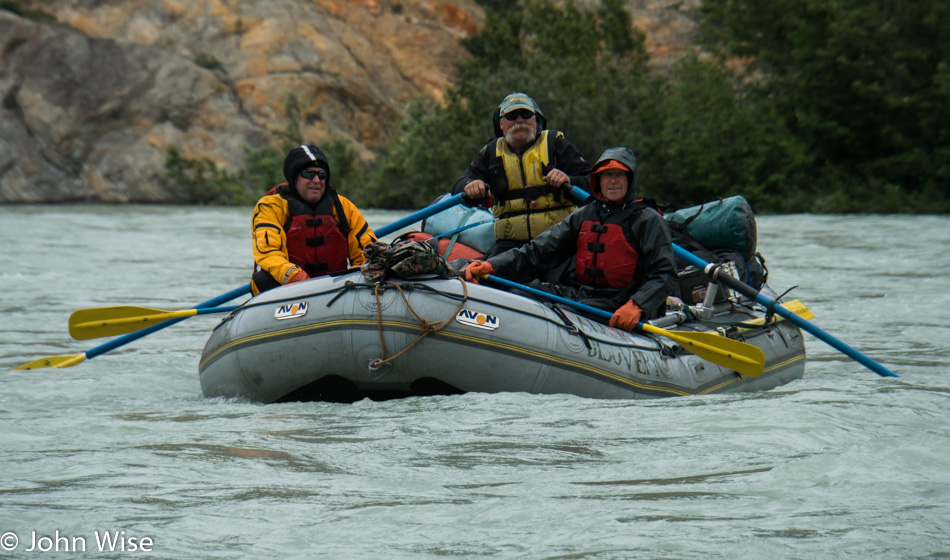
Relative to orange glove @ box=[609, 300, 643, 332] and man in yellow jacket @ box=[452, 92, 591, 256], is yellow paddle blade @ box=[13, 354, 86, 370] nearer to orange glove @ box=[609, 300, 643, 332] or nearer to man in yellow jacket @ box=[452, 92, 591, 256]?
man in yellow jacket @ box=[452, 92, 591, 256]

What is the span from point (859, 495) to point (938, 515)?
240 millimetres

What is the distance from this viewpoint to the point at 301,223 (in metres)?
4.95

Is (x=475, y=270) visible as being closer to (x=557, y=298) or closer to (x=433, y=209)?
(x=557, y=298)

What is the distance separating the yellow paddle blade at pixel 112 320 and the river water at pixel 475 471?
278 millimetres

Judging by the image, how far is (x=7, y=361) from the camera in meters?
5.72

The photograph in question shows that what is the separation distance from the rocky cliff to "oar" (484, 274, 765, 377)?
21.2m

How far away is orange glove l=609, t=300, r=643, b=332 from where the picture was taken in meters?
4.50

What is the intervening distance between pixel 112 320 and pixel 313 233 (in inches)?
42.3

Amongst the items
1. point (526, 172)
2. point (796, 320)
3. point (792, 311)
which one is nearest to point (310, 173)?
point (526, 172)

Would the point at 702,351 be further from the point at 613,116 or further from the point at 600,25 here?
the point at 600,25

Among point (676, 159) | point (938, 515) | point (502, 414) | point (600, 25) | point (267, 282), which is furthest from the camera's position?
point (600, 25)

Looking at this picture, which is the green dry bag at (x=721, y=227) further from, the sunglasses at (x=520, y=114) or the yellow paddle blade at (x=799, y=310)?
the sunglasses at (x=520, y=114)

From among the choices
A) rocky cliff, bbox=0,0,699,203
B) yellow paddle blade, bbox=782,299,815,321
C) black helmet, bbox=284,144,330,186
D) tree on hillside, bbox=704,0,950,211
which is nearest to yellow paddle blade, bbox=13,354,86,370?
black helmet, bbox=284,144,330,186

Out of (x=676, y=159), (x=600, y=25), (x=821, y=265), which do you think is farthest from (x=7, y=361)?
(x=600, y=25)
